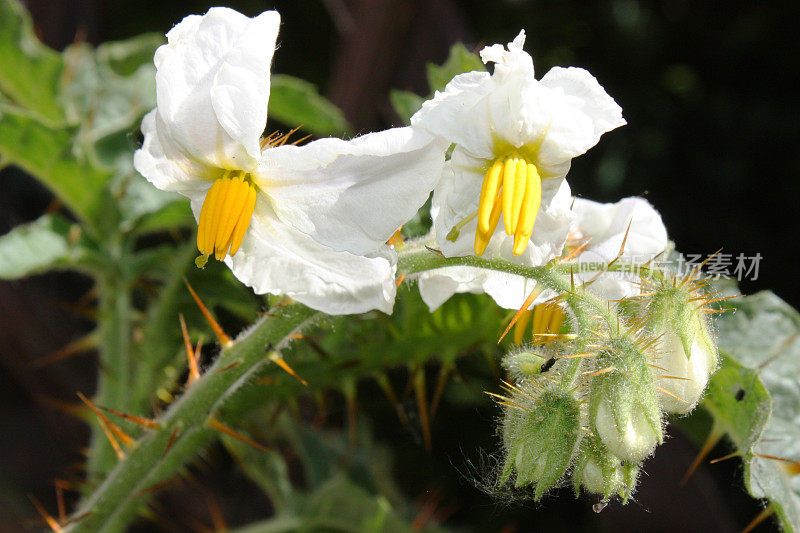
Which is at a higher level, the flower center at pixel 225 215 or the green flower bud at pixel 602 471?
the flower center at pixel 225 215

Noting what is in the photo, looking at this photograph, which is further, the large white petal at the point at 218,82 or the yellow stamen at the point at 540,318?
the yellow stamen at the point at 540,318

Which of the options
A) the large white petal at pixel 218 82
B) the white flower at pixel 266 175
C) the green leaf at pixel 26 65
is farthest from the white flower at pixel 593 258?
the green leaf at pixel 26 65

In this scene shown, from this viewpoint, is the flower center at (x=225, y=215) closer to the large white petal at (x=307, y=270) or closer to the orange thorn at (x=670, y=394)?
the large white petal at (x=307, y=270)

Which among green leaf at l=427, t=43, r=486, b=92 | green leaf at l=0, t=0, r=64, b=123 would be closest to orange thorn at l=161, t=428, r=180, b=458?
green leaf at l=427, t=43, r=486, b=92

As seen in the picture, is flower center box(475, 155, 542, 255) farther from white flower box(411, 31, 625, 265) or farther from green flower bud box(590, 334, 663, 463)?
green flower bud box(590, 334, 663, 463)

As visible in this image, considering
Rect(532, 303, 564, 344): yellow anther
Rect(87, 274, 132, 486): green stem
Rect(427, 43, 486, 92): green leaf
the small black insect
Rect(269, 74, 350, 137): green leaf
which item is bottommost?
Rect(87, 274, 132, 486): green stem

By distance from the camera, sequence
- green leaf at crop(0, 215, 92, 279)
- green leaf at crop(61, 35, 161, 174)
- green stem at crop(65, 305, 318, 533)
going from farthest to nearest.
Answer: green leaf at crop(61, 35, 161, 174) < green leaf at crop(0, 215, 92, 279) < green stem at crop(65, 305, 318, 533)

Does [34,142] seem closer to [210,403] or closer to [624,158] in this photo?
[210,403]

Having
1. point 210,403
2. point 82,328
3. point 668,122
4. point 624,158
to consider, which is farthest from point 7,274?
point 668,122
